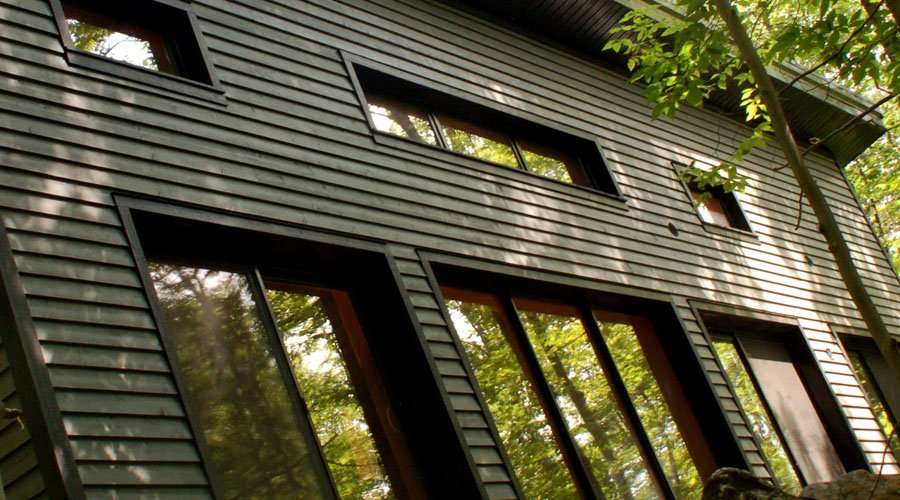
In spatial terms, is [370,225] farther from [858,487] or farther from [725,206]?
[725,206]

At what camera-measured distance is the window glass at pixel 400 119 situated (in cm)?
779

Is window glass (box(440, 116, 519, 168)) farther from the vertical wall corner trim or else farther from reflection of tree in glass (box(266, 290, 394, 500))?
the vertical wall corner trim

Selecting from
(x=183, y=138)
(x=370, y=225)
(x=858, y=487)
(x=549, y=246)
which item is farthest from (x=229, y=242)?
(x=858, y=487)

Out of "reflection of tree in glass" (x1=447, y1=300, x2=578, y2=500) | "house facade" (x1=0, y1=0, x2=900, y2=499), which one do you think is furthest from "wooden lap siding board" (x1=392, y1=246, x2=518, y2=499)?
"reflection of tree in glass" (x1=447, y1=300, x2=578, y2=500)

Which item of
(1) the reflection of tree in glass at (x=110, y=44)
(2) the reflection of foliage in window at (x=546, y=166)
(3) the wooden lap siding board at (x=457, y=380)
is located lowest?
(3) the wooden lap siding board at (x=457, y=380)

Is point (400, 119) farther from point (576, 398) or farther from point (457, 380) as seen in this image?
point (576, 398)

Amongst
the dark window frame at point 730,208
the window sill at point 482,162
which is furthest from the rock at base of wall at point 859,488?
the dark window frame at point 730,208

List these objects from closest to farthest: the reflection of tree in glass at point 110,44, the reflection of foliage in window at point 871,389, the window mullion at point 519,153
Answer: the reflection of tree in glass at point 110,44 → the window mullion at point 519,153 → the reflection of foliage in window at point 871,389

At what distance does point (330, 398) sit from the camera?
5898mm

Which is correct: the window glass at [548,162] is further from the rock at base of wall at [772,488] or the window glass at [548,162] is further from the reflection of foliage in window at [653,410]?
the rock at base of wall at [772,488]

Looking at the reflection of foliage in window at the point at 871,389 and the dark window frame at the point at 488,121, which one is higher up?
the dark window frame at the point at 488,121

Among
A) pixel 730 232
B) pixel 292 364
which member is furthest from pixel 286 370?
pixel 730 232

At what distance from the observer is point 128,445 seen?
4.65 metres

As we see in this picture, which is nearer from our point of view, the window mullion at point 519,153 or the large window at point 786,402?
the window mullion at point 519,153
